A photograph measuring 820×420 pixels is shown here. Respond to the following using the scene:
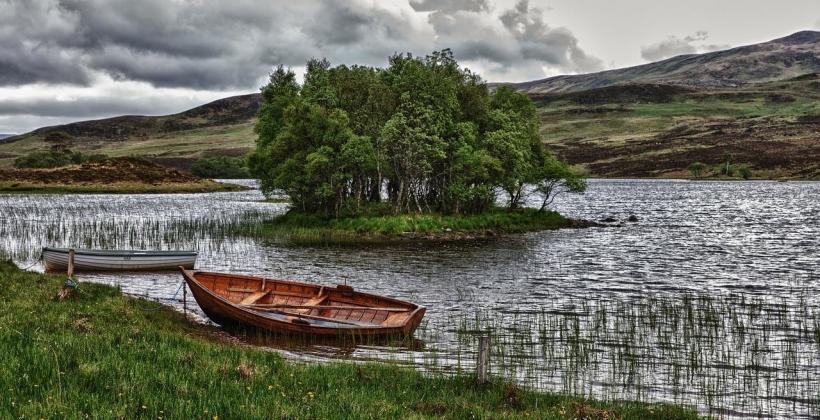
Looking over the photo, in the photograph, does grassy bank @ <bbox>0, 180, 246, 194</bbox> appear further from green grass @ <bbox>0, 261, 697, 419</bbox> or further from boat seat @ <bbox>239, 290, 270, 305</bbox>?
green grass @ <bbox>0, 261, 697, 419</bbox>

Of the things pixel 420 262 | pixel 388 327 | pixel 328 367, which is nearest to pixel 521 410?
pixel 328 367

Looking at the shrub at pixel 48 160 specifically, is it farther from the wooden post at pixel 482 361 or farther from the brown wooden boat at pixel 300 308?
the wooden post at pixel 482 361

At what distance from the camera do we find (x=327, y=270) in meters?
40.3

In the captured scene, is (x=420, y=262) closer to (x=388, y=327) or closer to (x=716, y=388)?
(x=388, y=327)

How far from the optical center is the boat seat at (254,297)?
85.1 ft

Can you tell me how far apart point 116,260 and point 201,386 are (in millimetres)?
28515

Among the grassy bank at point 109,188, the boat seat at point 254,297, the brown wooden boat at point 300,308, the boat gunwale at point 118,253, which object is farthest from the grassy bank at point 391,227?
the grassy bank at point 109,188

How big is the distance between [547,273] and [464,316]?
14.4 meters

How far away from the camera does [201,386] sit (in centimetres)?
1238

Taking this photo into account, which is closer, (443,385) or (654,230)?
(443,385)

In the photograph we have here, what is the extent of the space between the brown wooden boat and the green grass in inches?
198

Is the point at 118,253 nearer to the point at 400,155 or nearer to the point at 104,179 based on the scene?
the point at 400,155

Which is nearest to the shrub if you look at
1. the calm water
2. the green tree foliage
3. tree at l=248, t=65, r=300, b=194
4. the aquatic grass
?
the calm water

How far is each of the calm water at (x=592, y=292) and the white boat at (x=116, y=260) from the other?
3.36ft
